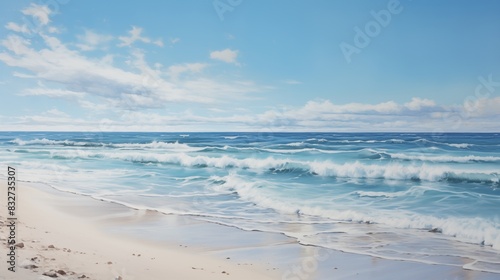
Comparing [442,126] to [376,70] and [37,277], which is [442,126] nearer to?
[376,70]

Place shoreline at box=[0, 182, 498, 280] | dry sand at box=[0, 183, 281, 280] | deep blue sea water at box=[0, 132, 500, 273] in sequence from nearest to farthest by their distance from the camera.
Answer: dry sand at box=[0, 183, 281, 280] → shoreline at box=[0, 182, 498, 280] → deep blue sea water at box=[0, 132, 500, 273]

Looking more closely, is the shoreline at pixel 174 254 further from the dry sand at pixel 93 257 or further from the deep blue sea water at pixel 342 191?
the deep blue sea water at pixel 342 191

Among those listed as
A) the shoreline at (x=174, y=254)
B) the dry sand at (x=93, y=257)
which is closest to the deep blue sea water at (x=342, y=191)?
the shoreline at (x=174, y=254)

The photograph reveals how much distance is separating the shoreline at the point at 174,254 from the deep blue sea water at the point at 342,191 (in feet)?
1.13

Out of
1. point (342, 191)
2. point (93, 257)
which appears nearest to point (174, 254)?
point (93, 257)

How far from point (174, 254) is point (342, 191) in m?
4.93

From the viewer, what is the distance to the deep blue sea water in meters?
4.43

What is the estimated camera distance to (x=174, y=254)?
3.71 m

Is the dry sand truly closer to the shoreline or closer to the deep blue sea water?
the shoreline

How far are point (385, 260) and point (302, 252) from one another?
82 centimetres

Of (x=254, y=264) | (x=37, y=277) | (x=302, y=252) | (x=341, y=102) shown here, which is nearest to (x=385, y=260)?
(x=302, y=252)

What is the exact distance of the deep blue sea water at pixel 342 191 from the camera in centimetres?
443

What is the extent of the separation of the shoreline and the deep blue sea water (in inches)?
13.5

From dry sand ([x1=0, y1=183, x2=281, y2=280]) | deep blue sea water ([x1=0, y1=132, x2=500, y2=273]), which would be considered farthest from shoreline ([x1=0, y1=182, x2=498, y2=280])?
deep blue sea water ([x1=0, y1=132, x2=500, y2=273])
